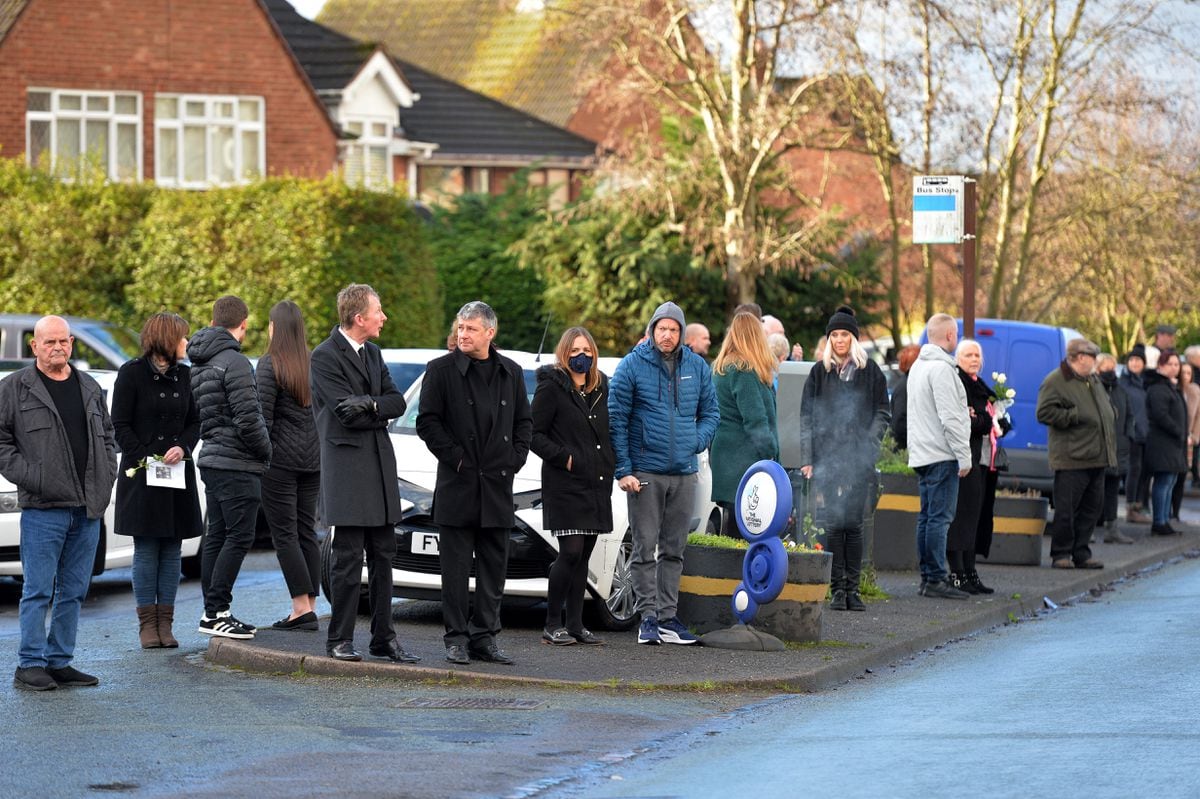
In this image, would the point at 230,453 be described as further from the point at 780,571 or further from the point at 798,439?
the point at 798,439

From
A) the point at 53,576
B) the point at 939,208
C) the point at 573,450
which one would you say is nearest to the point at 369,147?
the point at 939,208

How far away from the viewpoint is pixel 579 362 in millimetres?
10914

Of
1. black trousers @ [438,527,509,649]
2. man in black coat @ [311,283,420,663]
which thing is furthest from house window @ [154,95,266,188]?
black trousers @ [438,527,509,649]

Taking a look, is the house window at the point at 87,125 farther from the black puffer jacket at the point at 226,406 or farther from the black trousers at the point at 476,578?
the black trousers at the point at 476,578

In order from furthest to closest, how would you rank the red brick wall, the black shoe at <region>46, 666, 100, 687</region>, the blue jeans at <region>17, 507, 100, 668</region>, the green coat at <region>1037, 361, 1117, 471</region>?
the red brick wall, the green coat at <region>1037, 361, 1117, 471</region>, the black shoe at <region>46, 666, 100, 687</region>, the blue jeans at <region>17, 507, 100, 668</region>

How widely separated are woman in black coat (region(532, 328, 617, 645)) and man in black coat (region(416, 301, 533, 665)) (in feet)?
1.51

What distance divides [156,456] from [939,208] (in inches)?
320

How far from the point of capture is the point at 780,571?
36.1 feet

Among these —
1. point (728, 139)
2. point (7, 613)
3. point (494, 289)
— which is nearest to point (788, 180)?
point (728, 139)

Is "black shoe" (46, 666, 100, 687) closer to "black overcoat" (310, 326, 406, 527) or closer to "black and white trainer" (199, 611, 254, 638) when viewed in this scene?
"black and white trainer" (199, 611, 254, 638)

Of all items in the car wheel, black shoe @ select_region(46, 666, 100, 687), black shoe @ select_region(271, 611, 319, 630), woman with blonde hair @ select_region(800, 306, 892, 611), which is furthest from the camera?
woman with blonde hair @ select_region(800, 306, 892, 611)

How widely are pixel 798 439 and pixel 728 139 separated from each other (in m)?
17.2

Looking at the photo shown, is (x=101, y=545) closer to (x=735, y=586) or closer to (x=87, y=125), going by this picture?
(x=735, y=586)

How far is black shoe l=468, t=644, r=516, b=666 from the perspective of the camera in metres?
10.4
